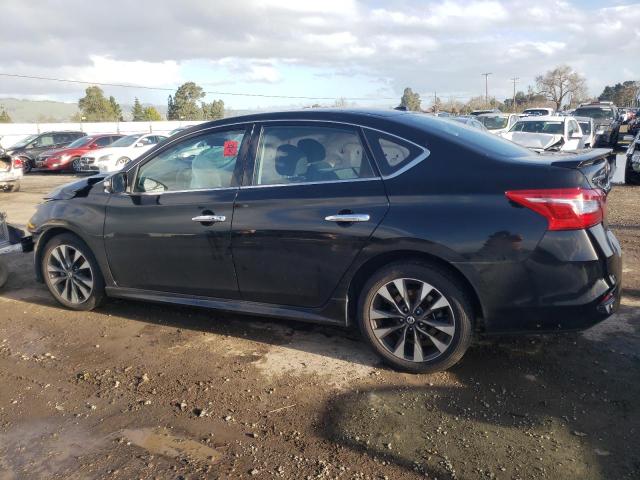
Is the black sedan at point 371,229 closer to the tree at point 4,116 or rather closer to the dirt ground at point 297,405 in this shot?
the dirt ground at point 297,405

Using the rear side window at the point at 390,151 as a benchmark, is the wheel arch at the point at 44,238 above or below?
below

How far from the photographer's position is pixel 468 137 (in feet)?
12.7

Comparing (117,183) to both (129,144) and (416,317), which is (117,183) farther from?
(129,144)

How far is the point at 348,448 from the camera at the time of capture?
9.75 feet

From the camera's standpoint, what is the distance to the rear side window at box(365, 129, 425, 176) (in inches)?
145

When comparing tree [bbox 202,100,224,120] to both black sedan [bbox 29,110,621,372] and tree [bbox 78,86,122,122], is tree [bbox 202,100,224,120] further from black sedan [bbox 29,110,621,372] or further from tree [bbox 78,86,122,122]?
black sedan [bbox 29,110,621,372]

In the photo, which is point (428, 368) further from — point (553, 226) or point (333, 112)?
point (333, 112)

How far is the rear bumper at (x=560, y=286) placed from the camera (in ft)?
10.8

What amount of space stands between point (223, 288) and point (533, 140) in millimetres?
14883

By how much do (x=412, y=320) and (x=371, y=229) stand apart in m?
0.66

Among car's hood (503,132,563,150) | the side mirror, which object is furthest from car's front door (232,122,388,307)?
car's hood (503,132,563,150)

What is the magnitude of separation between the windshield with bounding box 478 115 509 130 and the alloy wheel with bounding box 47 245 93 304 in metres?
18.9

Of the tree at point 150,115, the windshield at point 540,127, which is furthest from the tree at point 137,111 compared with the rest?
the windshield at point 540,127

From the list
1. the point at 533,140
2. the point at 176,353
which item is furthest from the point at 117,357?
the point at 533,140
